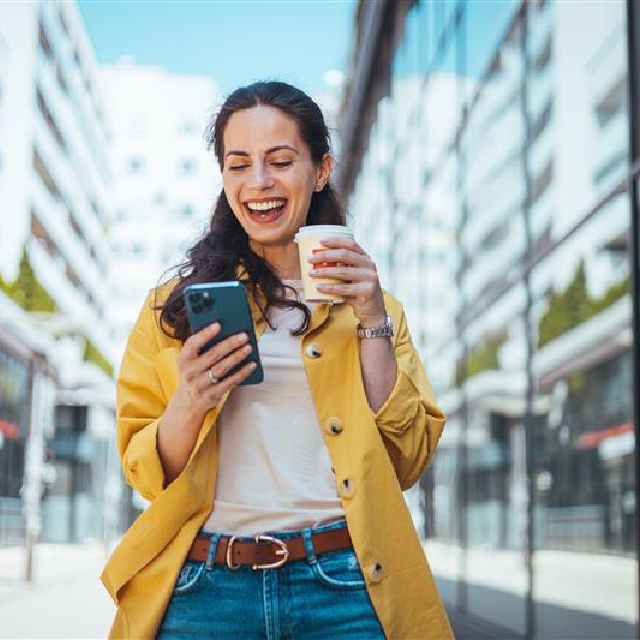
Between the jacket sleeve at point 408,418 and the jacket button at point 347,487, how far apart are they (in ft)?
0.38

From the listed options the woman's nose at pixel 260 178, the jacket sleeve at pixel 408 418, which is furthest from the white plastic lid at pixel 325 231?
the jacket sleeve at pixel 408 418

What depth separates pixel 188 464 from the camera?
6.40 feet

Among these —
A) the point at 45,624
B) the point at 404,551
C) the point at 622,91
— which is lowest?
the point at 45,624

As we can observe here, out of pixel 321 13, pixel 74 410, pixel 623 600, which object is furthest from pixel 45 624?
pixel 74 410

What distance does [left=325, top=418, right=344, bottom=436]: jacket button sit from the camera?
201 cm

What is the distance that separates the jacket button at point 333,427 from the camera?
201 cm

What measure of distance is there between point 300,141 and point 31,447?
1345 centimetres

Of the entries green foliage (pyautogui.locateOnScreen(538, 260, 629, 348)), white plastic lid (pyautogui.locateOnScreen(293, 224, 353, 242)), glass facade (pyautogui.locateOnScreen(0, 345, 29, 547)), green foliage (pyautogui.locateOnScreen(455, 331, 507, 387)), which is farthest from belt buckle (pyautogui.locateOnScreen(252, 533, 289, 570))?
glass facade (pyautogui.locateOnScreen(0, 345, 29, 547))

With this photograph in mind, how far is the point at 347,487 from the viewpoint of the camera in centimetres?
197

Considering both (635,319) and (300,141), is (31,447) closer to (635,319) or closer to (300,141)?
(635,319)

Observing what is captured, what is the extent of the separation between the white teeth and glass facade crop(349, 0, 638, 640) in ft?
1.37

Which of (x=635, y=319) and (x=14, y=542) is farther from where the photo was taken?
(x=14, y=542)

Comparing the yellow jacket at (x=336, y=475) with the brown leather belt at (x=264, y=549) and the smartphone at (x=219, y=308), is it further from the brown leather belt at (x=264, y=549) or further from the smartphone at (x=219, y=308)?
the smartphone at (x=219, y=308)

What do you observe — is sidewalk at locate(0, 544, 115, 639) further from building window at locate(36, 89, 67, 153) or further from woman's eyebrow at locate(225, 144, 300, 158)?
building window at locate(36, 89, 67, 153)
